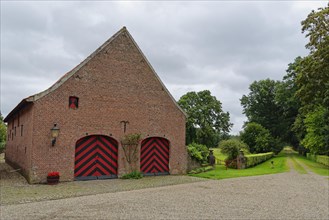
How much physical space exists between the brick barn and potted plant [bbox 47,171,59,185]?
45 centimetres

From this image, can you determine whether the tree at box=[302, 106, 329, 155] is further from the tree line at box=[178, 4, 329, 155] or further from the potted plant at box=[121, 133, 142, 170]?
the potted plant at box=[121, 133, 142, 170]

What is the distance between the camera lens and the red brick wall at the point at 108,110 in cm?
1398

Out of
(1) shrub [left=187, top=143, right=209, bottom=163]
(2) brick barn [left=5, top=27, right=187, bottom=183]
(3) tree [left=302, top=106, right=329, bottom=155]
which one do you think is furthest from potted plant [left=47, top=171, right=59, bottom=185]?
(3) tree [left=302, top=106, right=329, bottom=155]

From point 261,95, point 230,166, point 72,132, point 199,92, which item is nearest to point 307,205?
point 72,132

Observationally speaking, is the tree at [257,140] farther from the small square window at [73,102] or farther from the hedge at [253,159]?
the small square window at [73,102]

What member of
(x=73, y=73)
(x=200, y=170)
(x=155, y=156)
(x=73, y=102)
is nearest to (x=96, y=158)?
(x=73, y=102)

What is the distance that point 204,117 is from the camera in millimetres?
41938

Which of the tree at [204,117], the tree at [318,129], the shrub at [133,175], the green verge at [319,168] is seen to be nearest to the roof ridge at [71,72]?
the shrub at [133,175]

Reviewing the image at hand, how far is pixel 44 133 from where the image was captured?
13.9 m

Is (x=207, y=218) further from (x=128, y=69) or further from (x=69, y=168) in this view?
(x=128, y=69)

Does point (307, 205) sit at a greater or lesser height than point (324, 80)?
lesser

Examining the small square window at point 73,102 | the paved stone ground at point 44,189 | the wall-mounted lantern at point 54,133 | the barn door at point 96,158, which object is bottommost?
the paved stone ground at point 44,189

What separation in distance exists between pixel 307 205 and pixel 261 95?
46268 millimetres

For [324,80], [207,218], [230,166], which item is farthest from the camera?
[230,166]
